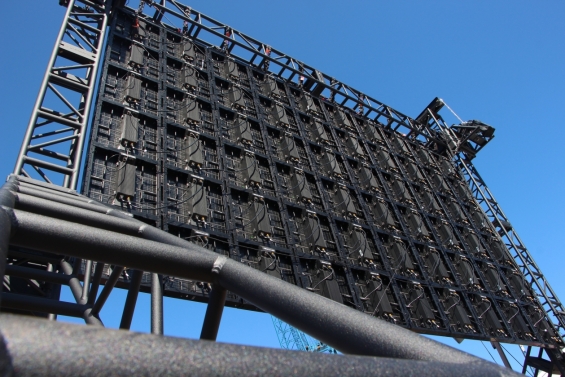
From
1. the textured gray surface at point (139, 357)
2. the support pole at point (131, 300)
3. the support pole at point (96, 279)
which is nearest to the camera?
the textured gray surface at point (139, 357)

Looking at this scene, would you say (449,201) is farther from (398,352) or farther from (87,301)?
(398,352)

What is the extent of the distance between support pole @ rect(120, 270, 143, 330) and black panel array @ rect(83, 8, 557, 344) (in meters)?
4.69

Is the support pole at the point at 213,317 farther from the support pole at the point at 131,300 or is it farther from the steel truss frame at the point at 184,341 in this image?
the support pole at the point at 131,300

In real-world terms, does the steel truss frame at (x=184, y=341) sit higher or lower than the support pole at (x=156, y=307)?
lower

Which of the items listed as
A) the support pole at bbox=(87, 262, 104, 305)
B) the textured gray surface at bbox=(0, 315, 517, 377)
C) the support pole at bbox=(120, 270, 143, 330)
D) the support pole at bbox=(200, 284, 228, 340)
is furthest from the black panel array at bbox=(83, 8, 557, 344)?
the textured gray surface at bbox=(0, 315, 517, 377)

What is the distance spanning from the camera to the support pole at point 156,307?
144 inches

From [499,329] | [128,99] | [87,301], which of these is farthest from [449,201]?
[87,301]

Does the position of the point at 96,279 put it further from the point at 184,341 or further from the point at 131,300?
the point at 184,341

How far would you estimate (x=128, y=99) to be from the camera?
11.8 meters

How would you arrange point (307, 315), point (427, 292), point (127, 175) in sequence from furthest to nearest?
point (427, 292), point (127, 175), point (307, 315)

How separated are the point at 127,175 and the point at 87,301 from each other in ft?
17.5

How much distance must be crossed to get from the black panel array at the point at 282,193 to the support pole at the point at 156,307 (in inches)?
185

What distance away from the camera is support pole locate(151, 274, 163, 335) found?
3.66m

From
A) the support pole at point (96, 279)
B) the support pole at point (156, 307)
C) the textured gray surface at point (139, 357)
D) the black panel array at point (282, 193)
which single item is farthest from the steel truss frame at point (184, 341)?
the black panel array at point (282, 193)
